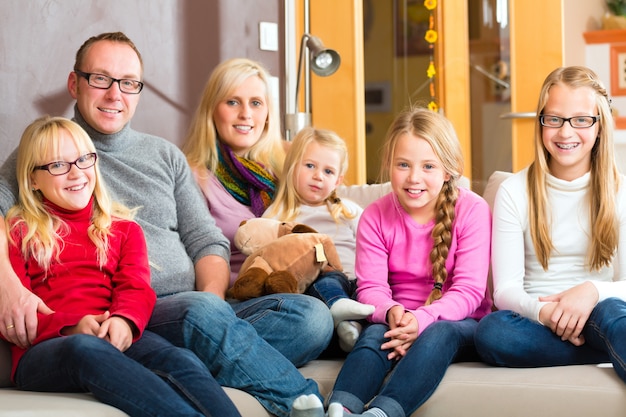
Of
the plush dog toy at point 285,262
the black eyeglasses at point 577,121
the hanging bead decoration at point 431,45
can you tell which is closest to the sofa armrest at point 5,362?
the plush dog toy at point 285,262

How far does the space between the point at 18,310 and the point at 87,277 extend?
0.19 m

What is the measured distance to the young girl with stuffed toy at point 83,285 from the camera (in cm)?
174

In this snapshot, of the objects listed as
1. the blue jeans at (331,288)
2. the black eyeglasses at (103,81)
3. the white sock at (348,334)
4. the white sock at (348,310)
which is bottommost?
the white sock at (348,334)

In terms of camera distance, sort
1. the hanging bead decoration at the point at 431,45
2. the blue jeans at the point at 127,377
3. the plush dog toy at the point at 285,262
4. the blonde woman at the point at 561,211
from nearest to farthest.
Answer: the blue jeans at the point at 127,377
the blonde woman at the point at 561,211
the plush dog toy at the point at 285,262
the hanging bead decoration at the point at 431,45

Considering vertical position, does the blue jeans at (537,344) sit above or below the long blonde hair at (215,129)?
below

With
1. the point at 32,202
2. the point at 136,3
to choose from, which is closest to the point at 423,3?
the point at 136,3

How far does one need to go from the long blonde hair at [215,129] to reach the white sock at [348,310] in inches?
25.9

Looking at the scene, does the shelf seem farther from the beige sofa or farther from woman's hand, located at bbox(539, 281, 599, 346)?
the beige sofa

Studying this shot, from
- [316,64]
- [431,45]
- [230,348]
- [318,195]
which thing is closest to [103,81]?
[318,195]

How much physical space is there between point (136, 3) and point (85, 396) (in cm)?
186

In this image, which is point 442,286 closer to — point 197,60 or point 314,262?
point 314,262

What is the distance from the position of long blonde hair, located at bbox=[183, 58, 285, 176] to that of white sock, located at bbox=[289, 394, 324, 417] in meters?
1.03

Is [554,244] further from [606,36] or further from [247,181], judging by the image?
[606,36]

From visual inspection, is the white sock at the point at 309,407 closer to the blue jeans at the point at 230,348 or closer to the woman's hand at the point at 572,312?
the blue jeans at the point at 230,348
